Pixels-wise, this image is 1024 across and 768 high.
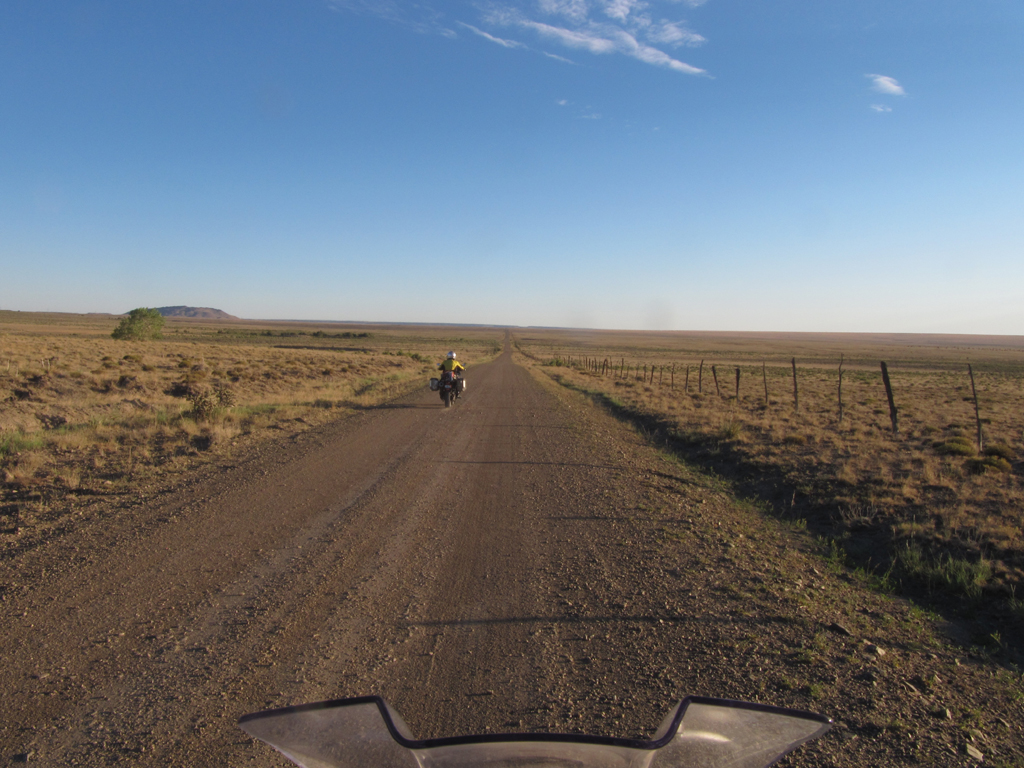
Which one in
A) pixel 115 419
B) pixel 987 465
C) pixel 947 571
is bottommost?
pixel 947 571

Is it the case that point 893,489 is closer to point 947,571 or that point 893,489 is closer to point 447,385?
point 947,571

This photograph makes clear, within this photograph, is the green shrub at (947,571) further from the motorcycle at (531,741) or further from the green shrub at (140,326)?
the green shrub at (140,326)

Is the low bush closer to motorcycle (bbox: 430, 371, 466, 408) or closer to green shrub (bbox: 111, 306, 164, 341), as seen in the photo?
motorcycle (bbox: 430, 371, 466, 408)

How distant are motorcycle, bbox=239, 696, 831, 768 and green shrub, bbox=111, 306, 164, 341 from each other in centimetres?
6422

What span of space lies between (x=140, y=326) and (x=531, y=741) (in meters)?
67.4

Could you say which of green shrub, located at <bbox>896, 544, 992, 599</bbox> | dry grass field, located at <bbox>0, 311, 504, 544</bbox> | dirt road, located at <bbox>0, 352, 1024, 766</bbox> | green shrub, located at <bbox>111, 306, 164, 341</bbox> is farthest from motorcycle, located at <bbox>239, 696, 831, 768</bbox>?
green shrub, located at <bbox>111, 306, 164, 341</bbox>

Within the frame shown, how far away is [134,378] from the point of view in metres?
22.9

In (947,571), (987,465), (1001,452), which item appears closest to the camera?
(947,571)

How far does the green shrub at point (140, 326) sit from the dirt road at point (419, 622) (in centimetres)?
5834

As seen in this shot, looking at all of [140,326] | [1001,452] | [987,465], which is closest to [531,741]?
[987,465]

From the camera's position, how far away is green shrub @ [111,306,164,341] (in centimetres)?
5550

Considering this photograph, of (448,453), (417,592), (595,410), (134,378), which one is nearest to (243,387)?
(134,378)

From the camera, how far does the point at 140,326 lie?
57781 millimetres

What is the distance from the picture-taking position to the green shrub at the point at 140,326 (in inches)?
2185
